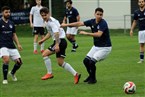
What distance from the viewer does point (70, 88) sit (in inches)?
484

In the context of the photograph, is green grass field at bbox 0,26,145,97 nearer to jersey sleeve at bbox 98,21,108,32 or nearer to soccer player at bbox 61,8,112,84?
soccer player at bbox 61,8,112,84

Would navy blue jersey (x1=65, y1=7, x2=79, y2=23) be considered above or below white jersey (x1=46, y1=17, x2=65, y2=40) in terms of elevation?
below

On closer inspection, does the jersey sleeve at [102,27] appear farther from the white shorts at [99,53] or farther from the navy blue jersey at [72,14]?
the navy blue jersey at [72,14]

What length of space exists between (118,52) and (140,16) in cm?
428

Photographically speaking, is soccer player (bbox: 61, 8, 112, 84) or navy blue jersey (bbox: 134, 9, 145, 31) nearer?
soccer player (bbox: 61, 8, 112, 84)

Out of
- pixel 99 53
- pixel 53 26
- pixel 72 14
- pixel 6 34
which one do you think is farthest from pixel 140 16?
pixel 72 14

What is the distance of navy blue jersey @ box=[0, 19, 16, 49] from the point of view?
1341 centimetres

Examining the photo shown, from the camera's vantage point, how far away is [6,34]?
44.1 feet

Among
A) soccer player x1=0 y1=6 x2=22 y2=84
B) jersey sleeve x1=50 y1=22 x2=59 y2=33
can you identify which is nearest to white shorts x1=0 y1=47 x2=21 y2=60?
soccer player x1=0 y1=6 x2=22 y2=84

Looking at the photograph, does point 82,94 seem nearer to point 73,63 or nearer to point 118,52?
point 73,63

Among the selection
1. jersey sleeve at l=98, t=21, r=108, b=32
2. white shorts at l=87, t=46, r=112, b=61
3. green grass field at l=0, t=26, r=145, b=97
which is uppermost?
jersey sleeve at l=98, t=21, r=108, b=32

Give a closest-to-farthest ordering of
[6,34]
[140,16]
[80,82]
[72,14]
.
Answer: [80,82] < [6,34] < [140,16] < [72,14]

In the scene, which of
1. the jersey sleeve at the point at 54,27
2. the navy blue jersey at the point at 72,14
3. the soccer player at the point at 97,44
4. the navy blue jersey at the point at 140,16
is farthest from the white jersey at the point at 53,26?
the navy blue jersey at the point at 72,14

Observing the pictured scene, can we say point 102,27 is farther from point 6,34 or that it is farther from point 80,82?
point 6,34
